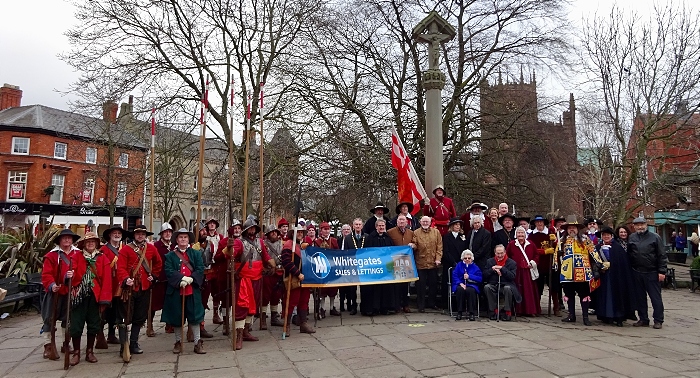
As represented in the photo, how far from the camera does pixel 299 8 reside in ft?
56.0

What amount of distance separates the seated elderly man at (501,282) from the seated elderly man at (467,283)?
8.2 inches

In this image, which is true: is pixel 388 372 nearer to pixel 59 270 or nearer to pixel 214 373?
pixel 214 373

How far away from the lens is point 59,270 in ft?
20.2

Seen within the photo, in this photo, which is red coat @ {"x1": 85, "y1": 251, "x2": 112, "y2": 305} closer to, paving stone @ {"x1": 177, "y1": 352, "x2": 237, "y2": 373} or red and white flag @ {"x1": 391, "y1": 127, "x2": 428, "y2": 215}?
paving stone @ {"x1": 177, "y1": 352, "x2": 237, "y2": 373}

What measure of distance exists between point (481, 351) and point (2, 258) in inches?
432

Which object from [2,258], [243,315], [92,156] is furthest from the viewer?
[92,156]

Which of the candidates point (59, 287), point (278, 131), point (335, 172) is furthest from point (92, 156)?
point (59, 287)

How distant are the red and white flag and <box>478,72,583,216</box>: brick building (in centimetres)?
507

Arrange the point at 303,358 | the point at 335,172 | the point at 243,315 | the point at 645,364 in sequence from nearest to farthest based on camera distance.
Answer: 1. the point at 645,364
2. the point at 303,358
3. the point at 243,315
4. the point at 335,172

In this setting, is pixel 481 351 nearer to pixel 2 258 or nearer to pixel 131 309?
pixel 131 309

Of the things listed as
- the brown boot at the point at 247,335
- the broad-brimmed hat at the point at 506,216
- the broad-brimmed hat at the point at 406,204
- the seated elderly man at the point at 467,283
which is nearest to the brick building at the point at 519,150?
the broad-brimmed hat at the point at 406,204

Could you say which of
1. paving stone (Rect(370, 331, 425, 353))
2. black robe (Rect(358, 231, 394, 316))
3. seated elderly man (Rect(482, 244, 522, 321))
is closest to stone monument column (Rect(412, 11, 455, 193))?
seated elderly man (Rect(482, 244, 522, 321))

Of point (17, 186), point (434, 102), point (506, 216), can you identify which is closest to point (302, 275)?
point (506, 216)

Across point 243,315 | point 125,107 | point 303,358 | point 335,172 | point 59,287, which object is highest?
point 125,107
